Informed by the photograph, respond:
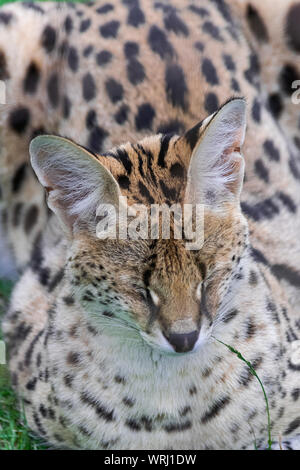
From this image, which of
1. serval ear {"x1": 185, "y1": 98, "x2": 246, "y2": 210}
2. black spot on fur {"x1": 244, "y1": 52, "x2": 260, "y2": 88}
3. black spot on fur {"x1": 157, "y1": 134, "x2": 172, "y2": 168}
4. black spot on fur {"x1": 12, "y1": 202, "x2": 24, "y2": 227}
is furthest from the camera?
black spot on fur {"x1": 12, "y1": 202, "x2": 24, "y2": 227}

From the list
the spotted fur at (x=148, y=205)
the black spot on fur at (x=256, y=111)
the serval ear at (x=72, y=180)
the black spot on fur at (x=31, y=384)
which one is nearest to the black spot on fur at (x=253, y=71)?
the spotted fur at (x=148, y=205)

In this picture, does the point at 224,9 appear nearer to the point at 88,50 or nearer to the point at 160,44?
the point at 160,44

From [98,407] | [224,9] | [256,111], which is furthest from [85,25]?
[98,407]

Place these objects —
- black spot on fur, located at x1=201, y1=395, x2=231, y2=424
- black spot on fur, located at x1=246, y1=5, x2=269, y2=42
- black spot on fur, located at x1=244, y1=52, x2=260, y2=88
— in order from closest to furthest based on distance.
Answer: black spot on fur, located at x1=201, y1=395, x2=231, y2=424, black spot on fur, located at x1=244, y1=52, x2=260, y2=88, black spot on fur, located at x1=246, y1=5, x2=269, y2=42

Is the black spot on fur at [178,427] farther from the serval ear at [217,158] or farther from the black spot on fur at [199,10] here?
the black spot on fur at [199,10]

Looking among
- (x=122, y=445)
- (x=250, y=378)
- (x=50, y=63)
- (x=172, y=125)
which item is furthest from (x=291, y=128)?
(x=122, y=445)

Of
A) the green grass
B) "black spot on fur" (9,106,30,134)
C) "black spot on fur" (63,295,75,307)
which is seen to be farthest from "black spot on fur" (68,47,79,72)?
the green grass

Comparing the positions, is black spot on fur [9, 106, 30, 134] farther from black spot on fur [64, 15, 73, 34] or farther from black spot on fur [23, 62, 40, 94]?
black spot on fur [64, 15, 73, 34]
